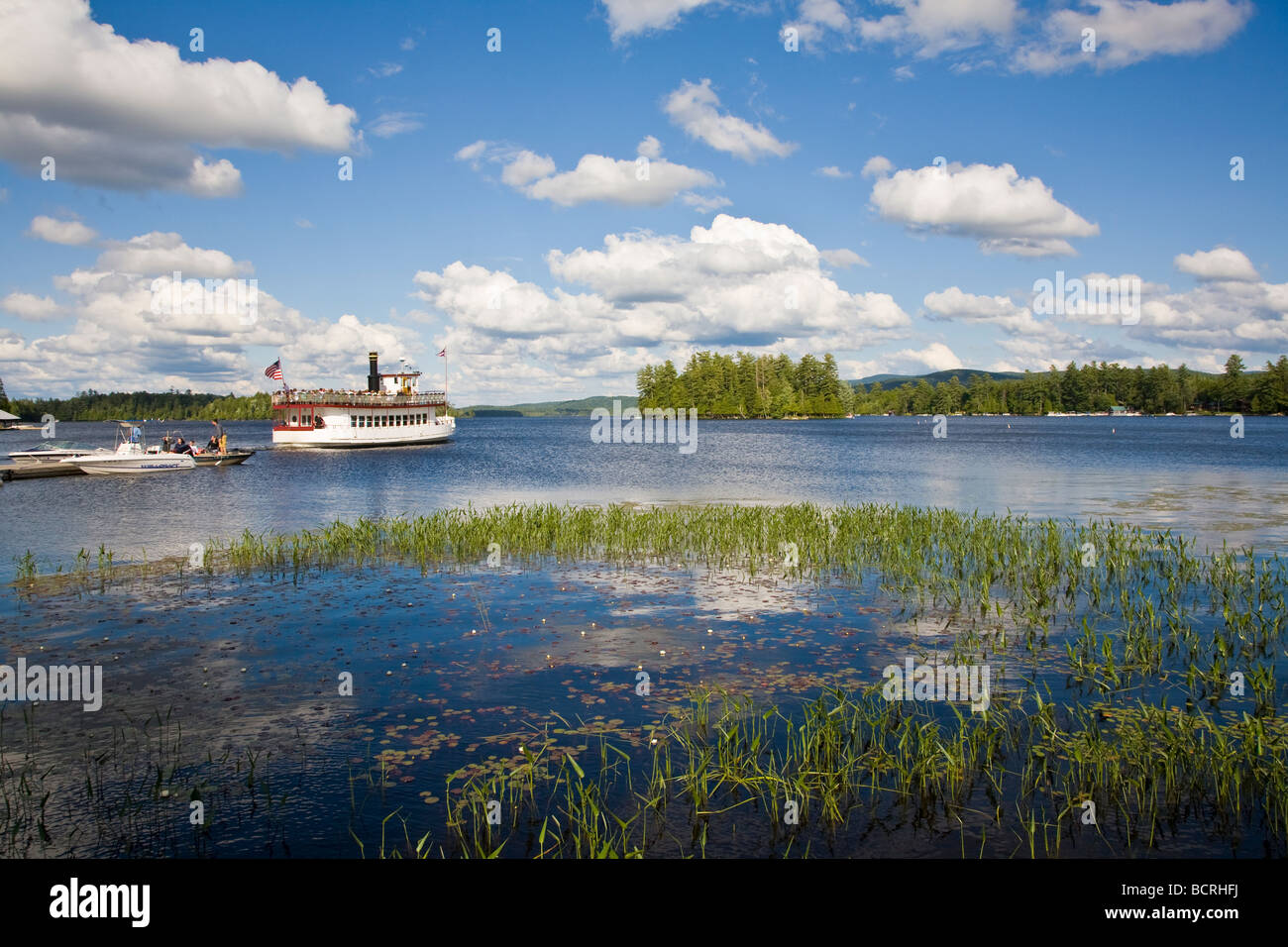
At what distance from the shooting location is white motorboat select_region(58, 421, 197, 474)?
181 ft

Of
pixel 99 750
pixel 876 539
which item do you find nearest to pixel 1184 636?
pixel 876 539

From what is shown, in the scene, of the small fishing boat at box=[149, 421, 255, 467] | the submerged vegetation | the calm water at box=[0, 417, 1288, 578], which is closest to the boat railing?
the calm water at box=[0, 417, 1288, 578]

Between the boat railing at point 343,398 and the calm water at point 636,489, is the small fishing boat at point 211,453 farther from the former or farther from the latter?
the boat railing at point 343,398

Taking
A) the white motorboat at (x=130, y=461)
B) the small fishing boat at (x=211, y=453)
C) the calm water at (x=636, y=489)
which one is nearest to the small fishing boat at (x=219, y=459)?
the small fishing boat at (x=211, y=453)

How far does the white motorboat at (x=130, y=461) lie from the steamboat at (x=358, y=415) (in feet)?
114

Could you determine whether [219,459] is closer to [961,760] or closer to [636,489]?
[636,489]

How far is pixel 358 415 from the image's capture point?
96.9 metres

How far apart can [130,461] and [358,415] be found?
136 feet

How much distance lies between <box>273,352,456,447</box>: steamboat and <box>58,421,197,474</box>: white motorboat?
34845mm

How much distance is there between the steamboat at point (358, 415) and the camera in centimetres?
9419

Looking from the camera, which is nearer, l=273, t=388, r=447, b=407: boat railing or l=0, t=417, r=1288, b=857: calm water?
l=0, t=417, r=1288, b=857: calm water

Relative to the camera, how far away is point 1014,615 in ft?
55.8

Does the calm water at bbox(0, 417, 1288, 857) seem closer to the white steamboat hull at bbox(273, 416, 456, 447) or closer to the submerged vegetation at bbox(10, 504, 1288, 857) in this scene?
the submerged vegetation at bbox(10, 504, 1288, 857)
